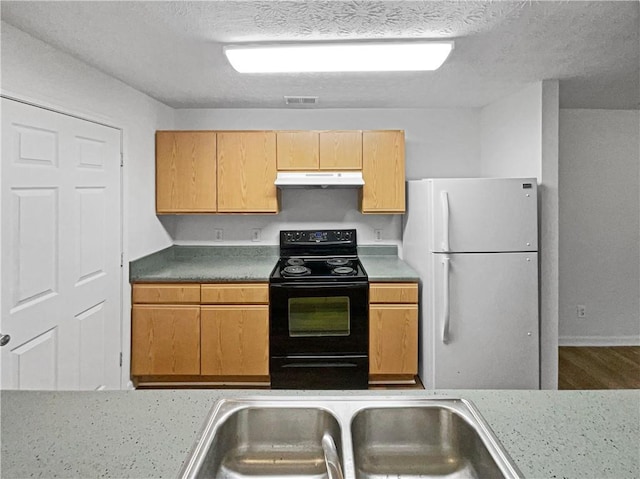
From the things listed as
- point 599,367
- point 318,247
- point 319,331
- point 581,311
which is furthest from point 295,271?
point 581,311

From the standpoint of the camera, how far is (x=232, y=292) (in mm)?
3102

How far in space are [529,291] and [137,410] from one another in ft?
8.60

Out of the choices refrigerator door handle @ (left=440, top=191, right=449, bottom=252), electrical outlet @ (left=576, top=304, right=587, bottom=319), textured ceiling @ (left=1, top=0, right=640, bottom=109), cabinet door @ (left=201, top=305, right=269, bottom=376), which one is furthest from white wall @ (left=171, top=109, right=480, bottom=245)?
electrical outlet @ (left=576, top=304, right=587, bottom=319)

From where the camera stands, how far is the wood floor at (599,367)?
128 inches

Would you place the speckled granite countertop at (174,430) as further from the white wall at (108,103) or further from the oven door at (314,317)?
the oven door at (314,317)

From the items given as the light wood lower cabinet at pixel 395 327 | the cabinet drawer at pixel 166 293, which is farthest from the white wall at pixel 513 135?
the cabinet drawer at pixel 166 293

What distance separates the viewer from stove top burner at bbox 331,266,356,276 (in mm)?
3170

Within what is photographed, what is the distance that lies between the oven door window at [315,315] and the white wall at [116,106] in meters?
1.21

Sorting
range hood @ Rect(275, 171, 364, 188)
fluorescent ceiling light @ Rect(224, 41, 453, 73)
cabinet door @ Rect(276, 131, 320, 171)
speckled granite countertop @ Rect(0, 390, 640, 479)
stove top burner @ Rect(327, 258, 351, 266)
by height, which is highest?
fluorescent ceiling light @ Rect(224, 41, 453, 73)

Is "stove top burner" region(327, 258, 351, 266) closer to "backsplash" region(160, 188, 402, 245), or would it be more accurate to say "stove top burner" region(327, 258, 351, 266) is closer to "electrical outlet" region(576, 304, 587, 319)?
"backsplash" region(160, 188, 402, 245)

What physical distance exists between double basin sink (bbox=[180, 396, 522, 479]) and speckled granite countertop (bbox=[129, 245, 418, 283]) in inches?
79.6

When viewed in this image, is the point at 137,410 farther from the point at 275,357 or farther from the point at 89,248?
the point at 275,357

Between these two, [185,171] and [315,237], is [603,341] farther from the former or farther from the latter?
[185,171]

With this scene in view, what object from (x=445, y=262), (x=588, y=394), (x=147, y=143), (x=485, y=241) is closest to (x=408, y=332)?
(x=445, y=262)
